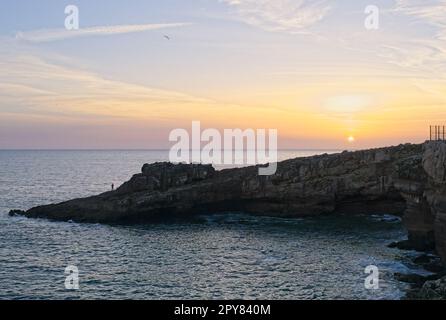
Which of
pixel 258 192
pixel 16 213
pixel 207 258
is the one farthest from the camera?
pixel 16 213

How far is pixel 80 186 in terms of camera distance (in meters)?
118

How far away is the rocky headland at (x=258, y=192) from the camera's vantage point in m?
61.7

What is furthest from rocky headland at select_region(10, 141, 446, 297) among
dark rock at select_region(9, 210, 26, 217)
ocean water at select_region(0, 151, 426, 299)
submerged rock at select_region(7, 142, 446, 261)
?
ocean water at select_region(0, 151, 426, 299)

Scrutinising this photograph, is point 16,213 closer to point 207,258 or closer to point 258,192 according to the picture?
point 258,192

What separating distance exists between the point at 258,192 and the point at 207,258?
23770 mm

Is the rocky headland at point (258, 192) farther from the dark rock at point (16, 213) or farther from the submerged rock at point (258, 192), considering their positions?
the dark rock at point (16, 213)

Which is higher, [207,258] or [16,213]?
[16,213]

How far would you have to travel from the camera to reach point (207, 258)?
43.1 meters

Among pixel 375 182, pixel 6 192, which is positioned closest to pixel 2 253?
pixel 375 182

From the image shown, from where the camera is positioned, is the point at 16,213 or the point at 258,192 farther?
the point at 16,213

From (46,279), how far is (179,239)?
57.1 feet

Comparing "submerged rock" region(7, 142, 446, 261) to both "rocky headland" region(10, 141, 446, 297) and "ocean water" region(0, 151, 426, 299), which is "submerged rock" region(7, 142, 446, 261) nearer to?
"rocky headland" region(10, 141, 446, 297)

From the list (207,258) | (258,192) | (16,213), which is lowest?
(207,258)

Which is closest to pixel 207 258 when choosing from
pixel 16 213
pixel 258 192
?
pixel 258 192
